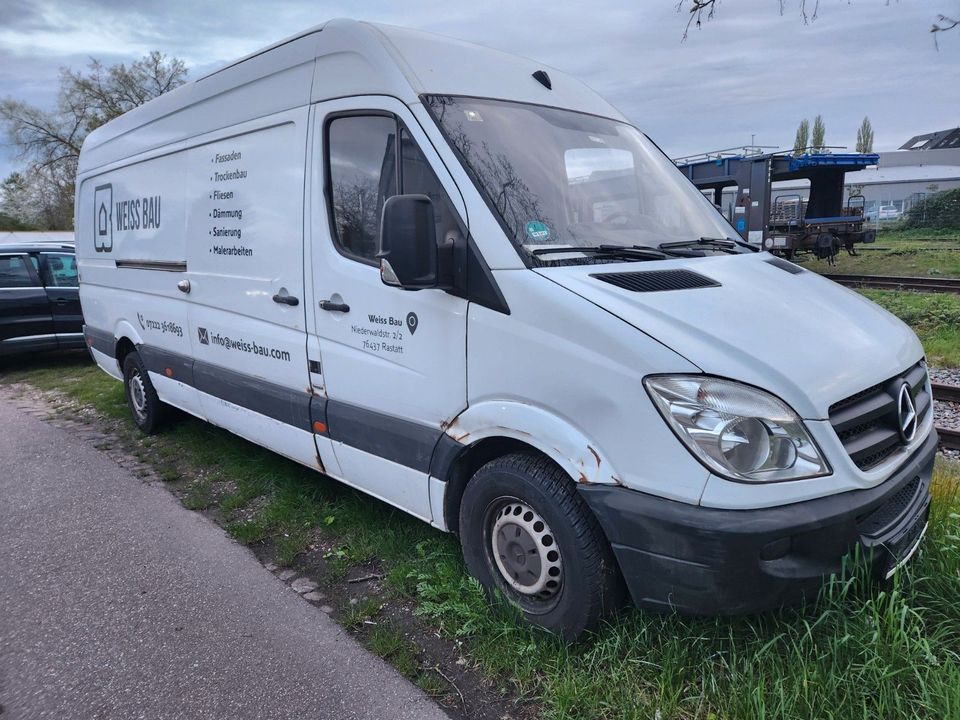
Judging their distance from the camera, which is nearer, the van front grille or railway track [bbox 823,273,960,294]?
the van front grille

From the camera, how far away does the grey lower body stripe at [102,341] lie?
21.5 ft

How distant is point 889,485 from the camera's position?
258 centimetres

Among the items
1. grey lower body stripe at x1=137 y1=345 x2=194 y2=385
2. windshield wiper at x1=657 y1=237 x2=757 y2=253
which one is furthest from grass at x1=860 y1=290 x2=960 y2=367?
grey lower body stripe at x1=137 y1=345 x2=194 y2=385

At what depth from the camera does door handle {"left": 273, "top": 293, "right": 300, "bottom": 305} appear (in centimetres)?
389

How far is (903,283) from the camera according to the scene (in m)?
13.7

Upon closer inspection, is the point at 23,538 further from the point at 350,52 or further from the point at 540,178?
the point at 540,178

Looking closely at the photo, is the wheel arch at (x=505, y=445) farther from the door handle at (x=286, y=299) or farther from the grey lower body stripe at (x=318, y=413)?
the door handle at (x=286, y=299)

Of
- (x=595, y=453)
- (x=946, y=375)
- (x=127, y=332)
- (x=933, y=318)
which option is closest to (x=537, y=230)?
(x=595, y=453)

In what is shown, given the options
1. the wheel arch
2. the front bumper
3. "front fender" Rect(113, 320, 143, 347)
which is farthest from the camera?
"front fender" Rect(113, 320, 143, 347)

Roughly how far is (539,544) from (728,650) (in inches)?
31.8

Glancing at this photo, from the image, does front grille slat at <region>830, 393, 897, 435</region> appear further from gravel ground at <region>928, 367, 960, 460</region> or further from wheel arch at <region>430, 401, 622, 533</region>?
gravel ground at <region>928, 367, 960, 460</region>

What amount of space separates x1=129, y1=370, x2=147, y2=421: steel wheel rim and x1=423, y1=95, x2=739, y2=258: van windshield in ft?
14.4

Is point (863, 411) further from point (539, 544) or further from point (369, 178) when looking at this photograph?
point (369, 178)

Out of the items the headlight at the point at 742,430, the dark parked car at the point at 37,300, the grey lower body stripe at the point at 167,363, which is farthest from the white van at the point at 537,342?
the dark parked car at the point at 37,300
